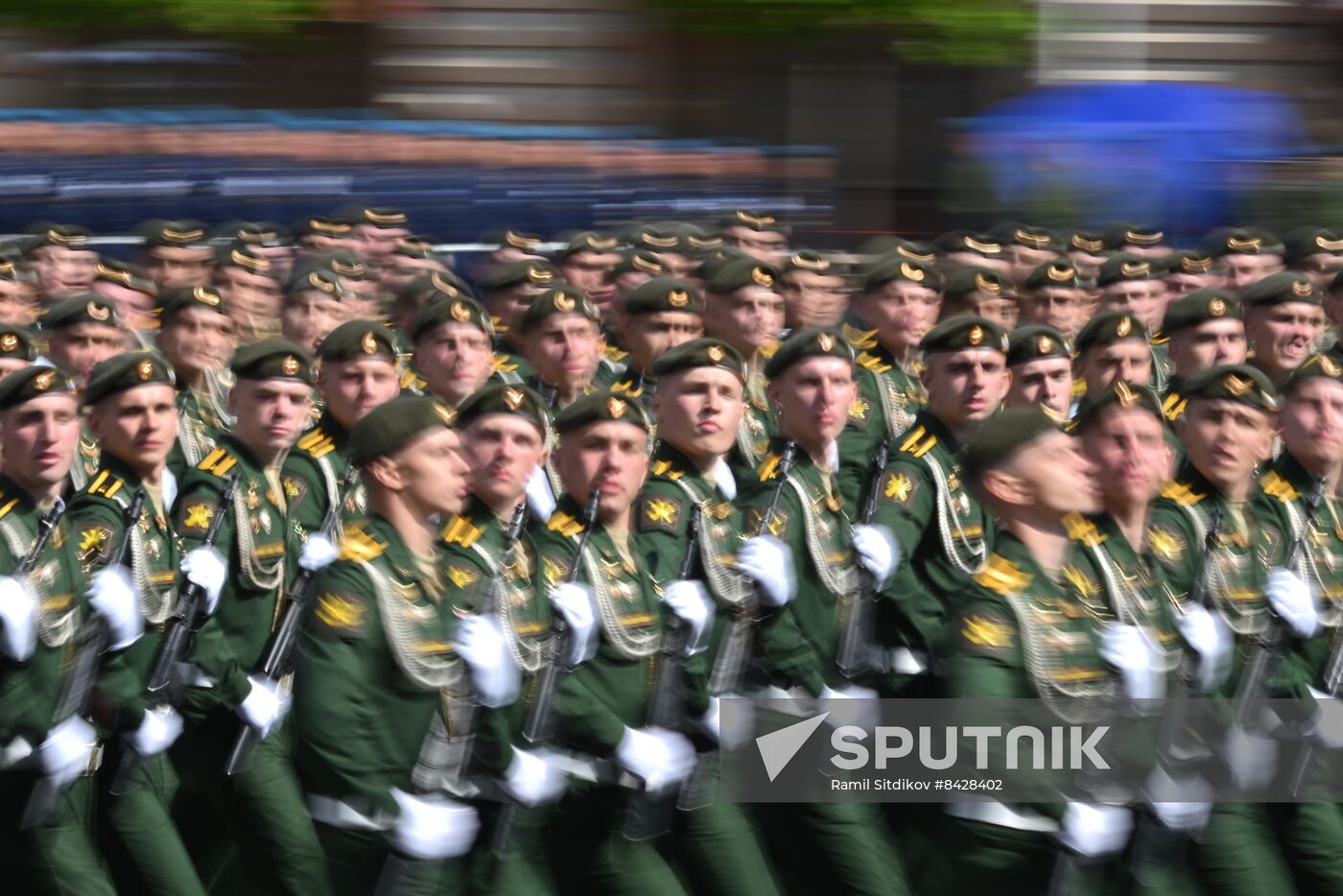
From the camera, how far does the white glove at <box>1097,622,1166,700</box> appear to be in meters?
5.38

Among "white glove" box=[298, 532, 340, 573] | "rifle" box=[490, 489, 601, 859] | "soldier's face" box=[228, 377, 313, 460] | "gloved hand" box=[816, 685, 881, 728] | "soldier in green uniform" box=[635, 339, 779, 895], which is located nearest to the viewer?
"rifle" box=[490, 489, 601, 859]

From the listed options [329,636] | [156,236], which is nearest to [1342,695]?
[329,636]

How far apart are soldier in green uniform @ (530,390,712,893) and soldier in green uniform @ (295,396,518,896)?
0.37 m

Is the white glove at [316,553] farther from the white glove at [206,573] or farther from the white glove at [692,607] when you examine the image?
the white glove at [692,607]

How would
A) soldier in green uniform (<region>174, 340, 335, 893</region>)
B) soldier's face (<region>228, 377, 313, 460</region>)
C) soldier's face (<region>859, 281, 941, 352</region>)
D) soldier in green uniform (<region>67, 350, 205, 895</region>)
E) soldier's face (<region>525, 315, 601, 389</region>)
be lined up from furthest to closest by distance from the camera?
soldier's face (<region>859, 281, 941, 352</region>) < soldier's face (<region>525, 315, 601, 389</region>) < soldier's face (<region>228, 377, 313, 460</region>) < soldier in green uniform (<region>174, 340, 335, 893</region>) < soldier in green uniform (<region>67, 350, 205, 895</region>)

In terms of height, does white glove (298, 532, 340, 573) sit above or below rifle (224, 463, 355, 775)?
above

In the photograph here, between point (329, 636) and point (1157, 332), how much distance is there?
456 cm

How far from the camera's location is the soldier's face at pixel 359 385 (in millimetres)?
7234

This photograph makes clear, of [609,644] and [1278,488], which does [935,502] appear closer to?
[1278,488]

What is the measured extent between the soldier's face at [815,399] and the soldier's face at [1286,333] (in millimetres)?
1974

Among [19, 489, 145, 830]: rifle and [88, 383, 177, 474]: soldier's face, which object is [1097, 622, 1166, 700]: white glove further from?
[88, 383, 177, 474]: soldier's face

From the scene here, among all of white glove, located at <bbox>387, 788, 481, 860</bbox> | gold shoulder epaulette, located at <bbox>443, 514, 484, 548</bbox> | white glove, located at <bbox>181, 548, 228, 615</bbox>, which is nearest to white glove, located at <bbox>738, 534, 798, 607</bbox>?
gold shoulder epaulette, located at <bbox>443, 514, 484, 548</bbox>

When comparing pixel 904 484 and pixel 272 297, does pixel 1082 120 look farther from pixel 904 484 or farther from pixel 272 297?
pixel 904 484

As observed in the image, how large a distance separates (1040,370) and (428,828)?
286 centimetres
